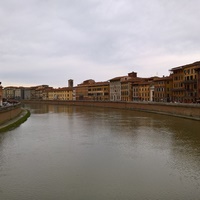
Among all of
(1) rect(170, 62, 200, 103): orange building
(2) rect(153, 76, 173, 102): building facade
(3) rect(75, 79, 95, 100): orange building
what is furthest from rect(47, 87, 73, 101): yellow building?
(1) rect(170, 62, 200, 103): orange building

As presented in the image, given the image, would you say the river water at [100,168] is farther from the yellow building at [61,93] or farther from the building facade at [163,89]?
the yellow building at [61,93]

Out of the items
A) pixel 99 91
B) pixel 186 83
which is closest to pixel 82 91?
pixel 99 91

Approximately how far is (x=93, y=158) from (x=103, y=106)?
78989mm

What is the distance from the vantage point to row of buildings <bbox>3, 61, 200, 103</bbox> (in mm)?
64519

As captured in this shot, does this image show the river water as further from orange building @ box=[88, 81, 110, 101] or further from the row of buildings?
orange building @ box=[88, 81, 110, 101]

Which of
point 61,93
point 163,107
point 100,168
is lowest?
point 100,168

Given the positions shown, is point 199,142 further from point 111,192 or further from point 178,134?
point 111,192

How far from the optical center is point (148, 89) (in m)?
89.0

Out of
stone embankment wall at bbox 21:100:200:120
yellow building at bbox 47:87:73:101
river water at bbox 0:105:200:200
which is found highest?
yellow building at bbox 47:87:73:101

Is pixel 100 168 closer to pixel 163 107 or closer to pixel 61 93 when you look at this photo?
pixel 163 107

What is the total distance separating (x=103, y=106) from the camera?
98.1 metres

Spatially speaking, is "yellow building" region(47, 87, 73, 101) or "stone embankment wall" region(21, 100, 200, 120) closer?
"stone embankment wall" region(21, 100, 200, 120)

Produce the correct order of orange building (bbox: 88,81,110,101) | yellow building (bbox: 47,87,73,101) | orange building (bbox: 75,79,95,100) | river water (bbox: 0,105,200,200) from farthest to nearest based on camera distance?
yellow building (bbox: 47,87,73,101)
orange building (bbox: 75,79,95,100)
orange building (bbox: 88,81,110,101)
river water (bbox: 0,105,200,200)

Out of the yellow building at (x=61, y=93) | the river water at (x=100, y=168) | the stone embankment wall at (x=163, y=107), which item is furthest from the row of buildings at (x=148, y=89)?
the river water at (x=100, y=168)
